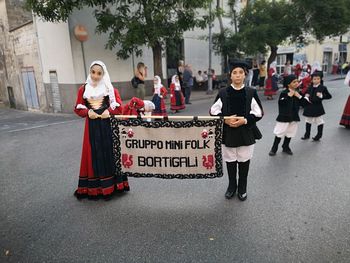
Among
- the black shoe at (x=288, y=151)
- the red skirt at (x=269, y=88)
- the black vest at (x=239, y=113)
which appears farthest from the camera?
the red skirt at (x=269, y=88)

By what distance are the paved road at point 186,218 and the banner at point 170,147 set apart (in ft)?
1.60

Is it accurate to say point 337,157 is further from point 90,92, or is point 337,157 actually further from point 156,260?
point 90,92

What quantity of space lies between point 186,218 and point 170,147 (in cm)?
84

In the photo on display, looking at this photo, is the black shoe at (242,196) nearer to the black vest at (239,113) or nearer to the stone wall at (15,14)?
the black vest at (239,113)

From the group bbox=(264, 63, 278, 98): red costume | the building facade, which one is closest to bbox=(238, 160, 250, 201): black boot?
the building facade

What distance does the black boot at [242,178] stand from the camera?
358 cm

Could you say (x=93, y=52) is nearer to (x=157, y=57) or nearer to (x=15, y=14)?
(x=157, y=57)

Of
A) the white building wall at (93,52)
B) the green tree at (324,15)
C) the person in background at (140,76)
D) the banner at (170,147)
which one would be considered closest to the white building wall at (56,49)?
the white building wall at (93,52)

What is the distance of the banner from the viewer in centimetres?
330

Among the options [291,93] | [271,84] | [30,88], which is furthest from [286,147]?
[30,88]

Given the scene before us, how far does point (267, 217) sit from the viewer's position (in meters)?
3.21

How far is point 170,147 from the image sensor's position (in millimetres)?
3359

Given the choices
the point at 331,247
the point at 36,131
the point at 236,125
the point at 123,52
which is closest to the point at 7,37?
the point at 123,52

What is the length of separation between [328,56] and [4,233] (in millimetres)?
36909
